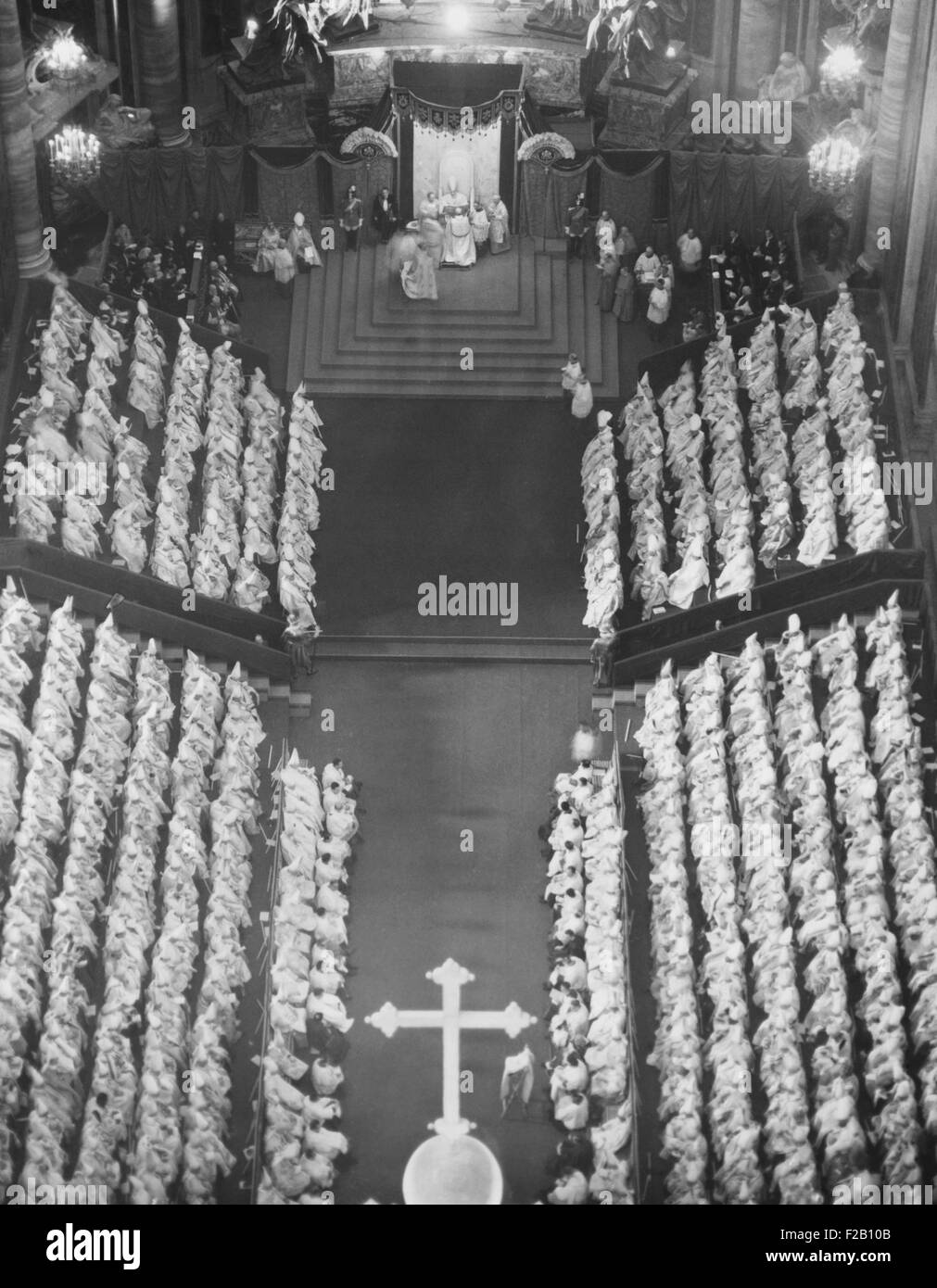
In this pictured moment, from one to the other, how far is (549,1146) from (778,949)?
4608 millimetres

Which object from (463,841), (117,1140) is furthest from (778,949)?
(117,1140)

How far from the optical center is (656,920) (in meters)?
46.1

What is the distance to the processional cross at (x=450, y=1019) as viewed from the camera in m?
43.3

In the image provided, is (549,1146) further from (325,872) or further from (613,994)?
(325,872)

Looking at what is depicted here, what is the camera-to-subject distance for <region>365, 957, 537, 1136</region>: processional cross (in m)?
43.3

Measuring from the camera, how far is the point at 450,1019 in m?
43.8
